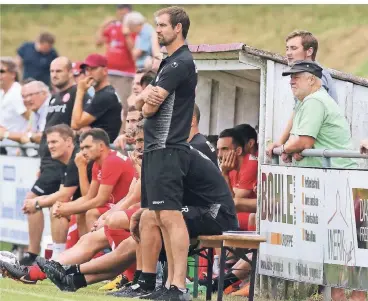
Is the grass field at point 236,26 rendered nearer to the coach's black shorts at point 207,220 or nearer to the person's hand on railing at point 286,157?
the person's hand on railing at point 286,157

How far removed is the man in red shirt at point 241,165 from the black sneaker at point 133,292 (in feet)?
5.67

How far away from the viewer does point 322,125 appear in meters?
11.6

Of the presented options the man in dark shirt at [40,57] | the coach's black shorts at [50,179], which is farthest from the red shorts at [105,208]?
the man in dark shirt at [40,57]

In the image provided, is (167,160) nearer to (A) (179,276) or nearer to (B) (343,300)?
(A) (179,276)

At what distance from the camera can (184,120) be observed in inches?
432

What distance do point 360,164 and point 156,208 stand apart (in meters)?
2.54

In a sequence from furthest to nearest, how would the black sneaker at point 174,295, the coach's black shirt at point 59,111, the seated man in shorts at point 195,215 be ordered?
the coach's black shirt at point 59,111
the seated man in shorts at point 195,215
the black sneaker at point 174,295

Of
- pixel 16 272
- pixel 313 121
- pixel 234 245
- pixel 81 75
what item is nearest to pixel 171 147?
pixel 234 245

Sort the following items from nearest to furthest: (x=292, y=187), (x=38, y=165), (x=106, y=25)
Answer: (x=292, y=187), (x=38, y=165), (x=106, y=25)

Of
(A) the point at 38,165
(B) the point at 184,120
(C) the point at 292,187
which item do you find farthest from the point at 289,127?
(A) the point at 38,165

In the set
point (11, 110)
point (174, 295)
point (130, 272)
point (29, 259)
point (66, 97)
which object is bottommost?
point (174, 295)

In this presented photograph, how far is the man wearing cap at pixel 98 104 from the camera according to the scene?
15.7 m

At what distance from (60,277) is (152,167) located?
1.76 m

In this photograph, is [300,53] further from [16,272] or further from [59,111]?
[59,111]
